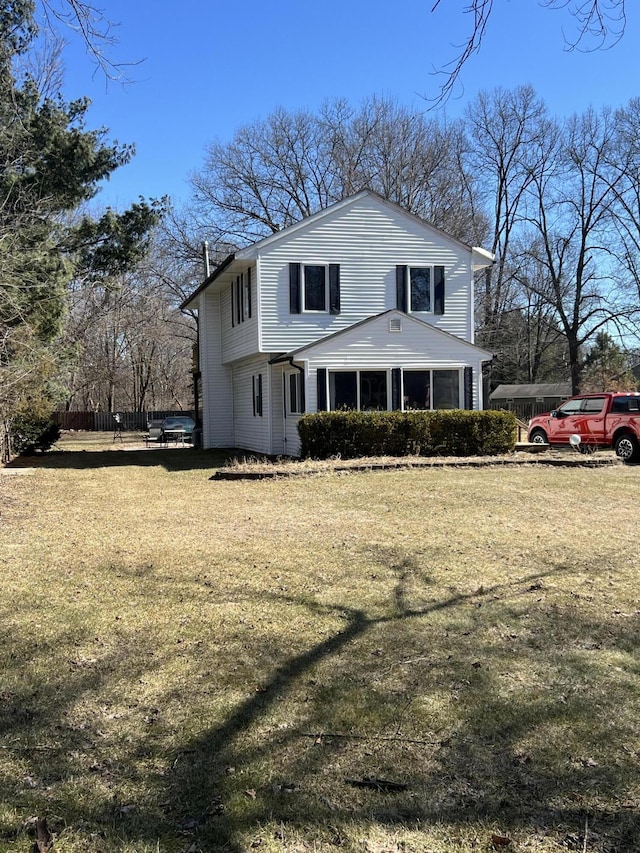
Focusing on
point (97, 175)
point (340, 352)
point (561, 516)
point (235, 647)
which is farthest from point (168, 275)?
point (235, 647)

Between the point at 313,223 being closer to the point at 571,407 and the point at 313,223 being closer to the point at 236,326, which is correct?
the point at 236,326

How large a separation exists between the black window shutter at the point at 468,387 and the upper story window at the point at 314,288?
3988mm

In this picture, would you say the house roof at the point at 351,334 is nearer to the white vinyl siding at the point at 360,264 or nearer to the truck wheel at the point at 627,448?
the white vinyl siding at the point at 360,264

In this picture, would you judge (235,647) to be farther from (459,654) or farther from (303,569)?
(303,569)

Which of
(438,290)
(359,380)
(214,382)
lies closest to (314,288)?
(359,380)

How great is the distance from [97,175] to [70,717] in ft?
52.8

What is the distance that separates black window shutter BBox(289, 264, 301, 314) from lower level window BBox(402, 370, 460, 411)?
3514 mm

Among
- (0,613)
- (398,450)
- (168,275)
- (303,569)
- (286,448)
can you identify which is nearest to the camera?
(0,613)

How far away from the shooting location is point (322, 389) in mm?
16734

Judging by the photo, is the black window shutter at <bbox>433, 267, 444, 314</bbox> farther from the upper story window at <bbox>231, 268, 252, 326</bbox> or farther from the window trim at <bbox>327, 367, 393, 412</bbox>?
the upper story window at <bbox>231, 268, 252, 326</bbox>

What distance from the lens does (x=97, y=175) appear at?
16.8 m

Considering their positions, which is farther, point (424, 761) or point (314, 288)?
point (314, 288)

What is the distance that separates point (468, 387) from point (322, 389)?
13.5 ft

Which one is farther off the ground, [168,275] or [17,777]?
[168,275]
